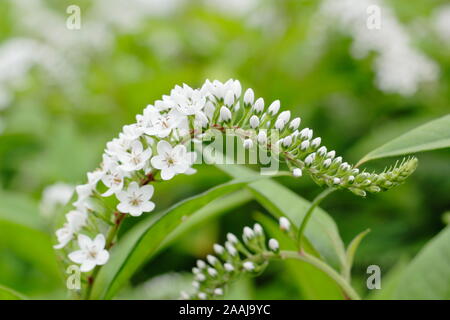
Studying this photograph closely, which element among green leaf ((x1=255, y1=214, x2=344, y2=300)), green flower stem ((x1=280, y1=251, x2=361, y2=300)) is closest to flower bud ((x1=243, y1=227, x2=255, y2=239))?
green flower stem ((x1=280, y1=251, x2=361, y2=300))

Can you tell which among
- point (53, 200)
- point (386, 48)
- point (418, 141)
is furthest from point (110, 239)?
point (386, 48)

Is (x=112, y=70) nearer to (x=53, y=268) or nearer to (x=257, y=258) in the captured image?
(x=53, y=268)

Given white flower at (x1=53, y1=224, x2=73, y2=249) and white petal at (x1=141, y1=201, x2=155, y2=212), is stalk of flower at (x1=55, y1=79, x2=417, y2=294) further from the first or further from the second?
white flower at (x1=53, y1=224, x2=73, y2=249)

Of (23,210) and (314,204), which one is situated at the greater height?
(23,210)

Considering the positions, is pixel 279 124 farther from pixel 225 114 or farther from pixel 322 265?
pixel 322 265

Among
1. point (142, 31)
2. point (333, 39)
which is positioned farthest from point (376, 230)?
point (142, 31)
